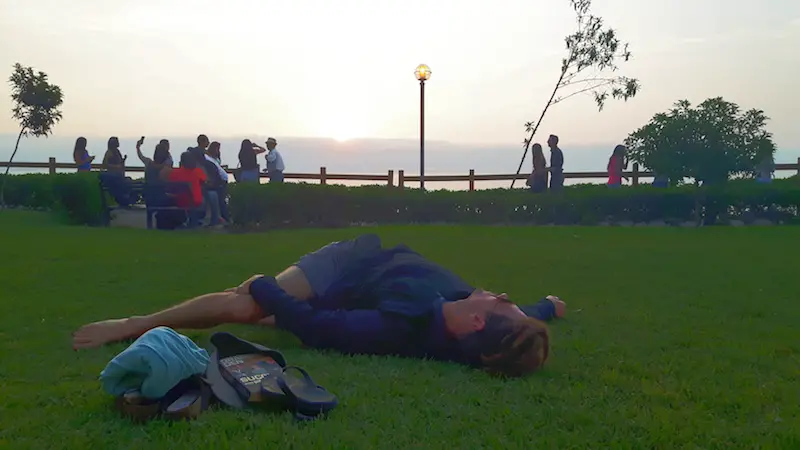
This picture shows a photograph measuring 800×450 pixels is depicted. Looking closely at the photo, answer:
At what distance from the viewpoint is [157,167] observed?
12820 millimetres

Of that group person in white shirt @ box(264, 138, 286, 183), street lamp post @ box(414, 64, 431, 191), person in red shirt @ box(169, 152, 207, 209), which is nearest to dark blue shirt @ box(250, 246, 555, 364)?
person in red shirt @ box(169, 152, 207, 209)

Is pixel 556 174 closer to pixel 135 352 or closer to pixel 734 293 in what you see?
pixel 734 293

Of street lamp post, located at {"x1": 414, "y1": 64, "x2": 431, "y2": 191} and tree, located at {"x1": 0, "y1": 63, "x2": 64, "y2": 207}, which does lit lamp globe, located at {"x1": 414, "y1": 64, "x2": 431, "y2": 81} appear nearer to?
street lamp post, located at {"x1": 414, "y1": 64, "x2": 431, "y2": 191}

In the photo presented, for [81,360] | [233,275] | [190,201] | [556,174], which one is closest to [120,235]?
[190,201]

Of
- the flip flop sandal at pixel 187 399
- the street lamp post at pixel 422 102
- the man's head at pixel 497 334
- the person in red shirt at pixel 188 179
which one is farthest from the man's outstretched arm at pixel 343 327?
the street lamp post at pixel 422 102

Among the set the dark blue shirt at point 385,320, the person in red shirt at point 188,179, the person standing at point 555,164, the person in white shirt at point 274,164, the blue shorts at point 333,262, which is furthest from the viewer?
the person in white shirt at point 274,164

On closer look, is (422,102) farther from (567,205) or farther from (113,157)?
(113,157)

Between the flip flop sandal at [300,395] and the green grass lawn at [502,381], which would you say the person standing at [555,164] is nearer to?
the green grass lawn at [502,381]

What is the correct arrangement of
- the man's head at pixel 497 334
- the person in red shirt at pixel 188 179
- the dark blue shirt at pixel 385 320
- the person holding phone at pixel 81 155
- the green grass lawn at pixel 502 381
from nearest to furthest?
the green grass lawn at pixel 502 381 → the man's head at pixel 497 334 → the dark blue shirt at pixel 385 320 → the person in red shirt at pixel 188 179 → the person holding phone at pixel 81 155

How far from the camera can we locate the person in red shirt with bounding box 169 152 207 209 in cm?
1252

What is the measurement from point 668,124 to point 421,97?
721 cm

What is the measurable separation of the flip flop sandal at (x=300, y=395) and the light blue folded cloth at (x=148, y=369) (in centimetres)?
34

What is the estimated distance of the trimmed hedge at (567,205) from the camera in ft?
50.0

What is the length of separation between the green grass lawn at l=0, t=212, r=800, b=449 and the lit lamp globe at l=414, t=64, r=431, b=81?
13.1m
